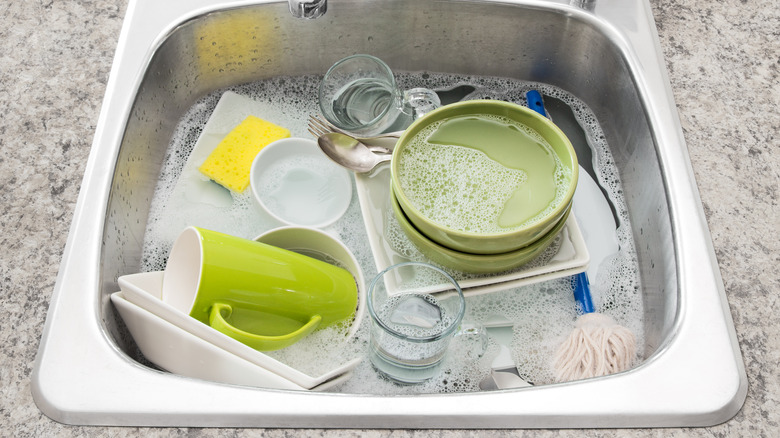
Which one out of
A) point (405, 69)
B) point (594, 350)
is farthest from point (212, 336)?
point (405, 69)

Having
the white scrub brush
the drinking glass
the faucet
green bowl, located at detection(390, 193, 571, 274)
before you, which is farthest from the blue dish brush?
the faucet

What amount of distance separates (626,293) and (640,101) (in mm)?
242

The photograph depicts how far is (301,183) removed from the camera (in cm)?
89

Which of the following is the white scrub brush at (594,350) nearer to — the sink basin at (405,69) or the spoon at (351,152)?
the sink basin at (405,69)

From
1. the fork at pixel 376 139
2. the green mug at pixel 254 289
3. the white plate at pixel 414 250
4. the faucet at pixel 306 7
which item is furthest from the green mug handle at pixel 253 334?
the faucet at pixel 306 7

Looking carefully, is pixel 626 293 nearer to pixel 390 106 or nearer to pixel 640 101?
pixel 640 101

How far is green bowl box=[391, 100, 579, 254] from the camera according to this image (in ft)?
2.26

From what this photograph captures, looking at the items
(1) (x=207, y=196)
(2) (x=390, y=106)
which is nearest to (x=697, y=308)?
(2) (x=390, y=106)

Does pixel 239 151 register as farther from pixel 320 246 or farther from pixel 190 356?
pixel 190 356

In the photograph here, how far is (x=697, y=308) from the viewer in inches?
28.4

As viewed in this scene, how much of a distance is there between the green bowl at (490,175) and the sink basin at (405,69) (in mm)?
146

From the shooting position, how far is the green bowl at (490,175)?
0.69 metres

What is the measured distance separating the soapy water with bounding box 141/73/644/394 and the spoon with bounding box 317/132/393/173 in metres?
0.06

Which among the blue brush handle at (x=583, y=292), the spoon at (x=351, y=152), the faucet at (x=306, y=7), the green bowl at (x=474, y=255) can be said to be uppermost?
the faucet at (x=306, y=7)
